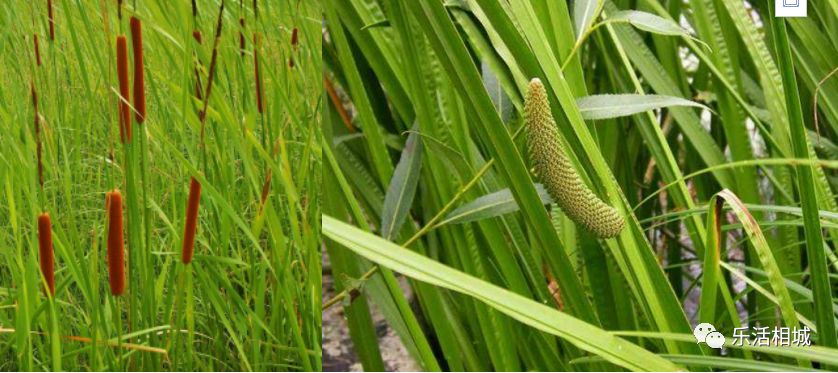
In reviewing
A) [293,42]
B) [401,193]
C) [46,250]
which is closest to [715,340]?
[401,193]

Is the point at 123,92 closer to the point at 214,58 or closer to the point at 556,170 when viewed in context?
the point at 214,58

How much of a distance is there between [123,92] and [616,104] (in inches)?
15.5

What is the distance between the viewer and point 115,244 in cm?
71

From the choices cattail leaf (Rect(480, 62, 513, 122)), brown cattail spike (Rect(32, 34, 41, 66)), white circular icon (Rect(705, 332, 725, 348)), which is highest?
brown cattail spike (Rect(32, 34, 41, 66))

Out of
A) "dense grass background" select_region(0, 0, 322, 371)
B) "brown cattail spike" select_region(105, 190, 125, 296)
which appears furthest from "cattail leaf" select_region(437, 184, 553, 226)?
"brown cattail spike" select_region(105, 190, 125, 296)

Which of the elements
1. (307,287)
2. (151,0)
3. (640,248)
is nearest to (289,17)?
(151,0)

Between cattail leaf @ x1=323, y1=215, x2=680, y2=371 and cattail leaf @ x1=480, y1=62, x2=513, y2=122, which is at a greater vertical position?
cattail leaf @ x1=480, y1=62, x2=513, y2=122

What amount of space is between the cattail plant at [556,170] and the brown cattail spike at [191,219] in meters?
0.30

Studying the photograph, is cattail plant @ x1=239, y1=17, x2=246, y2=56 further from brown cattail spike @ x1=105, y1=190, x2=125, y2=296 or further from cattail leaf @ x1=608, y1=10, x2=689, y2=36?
cattail leaf @ x1=608, y1=10, x2=689, y2=36

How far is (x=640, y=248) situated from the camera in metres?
0.62

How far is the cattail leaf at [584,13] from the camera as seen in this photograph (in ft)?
2.23

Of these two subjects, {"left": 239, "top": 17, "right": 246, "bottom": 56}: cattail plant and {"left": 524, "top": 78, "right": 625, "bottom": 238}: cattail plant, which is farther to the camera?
{"left": 239, "top": 17, "right": 246, "bottom": 56}: cattail plant

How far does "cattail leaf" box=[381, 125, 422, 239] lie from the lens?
74 cm

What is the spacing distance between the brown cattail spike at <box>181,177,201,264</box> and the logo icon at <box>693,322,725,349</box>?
0.41 metres
